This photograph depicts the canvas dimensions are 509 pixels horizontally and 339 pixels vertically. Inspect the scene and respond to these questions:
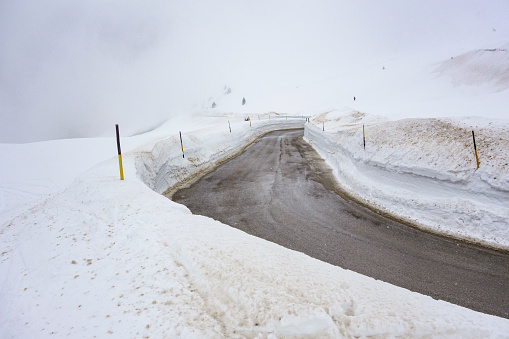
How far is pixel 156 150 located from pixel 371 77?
77.8 meters

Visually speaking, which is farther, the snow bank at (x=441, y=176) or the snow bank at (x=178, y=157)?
the snow bank at (x=178, y=157)

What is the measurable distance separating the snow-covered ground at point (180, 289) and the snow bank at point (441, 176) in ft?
16.0

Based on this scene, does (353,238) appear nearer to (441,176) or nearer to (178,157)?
(441,176)

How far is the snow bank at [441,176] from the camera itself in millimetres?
6141

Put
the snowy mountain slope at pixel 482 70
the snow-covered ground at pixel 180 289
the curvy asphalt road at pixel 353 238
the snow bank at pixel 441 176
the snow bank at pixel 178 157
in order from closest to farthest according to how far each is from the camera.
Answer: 1. the snow-covered ground at pixel 180 289
2. the curvy asphalt road at pixel 353 238
3. the snow bank at pixel 441 176
4. the snow bank at pixel 178 157
5. the snowy mountain slope at pixel 482 70

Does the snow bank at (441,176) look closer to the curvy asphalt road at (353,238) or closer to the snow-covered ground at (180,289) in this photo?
the curvy asphalt road at (353,238)

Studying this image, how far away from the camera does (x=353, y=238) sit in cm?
595

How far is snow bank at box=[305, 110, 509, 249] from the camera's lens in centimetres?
614

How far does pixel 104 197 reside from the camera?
221 inches

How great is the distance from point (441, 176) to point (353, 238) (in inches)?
149

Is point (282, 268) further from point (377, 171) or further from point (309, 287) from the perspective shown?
point (377, 171)

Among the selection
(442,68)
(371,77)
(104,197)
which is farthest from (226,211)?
(371,77)

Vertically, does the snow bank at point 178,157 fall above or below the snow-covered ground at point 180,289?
above

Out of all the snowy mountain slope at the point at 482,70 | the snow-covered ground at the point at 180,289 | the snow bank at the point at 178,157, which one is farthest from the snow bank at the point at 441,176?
the snowy mountain slope at the point at 482,70
